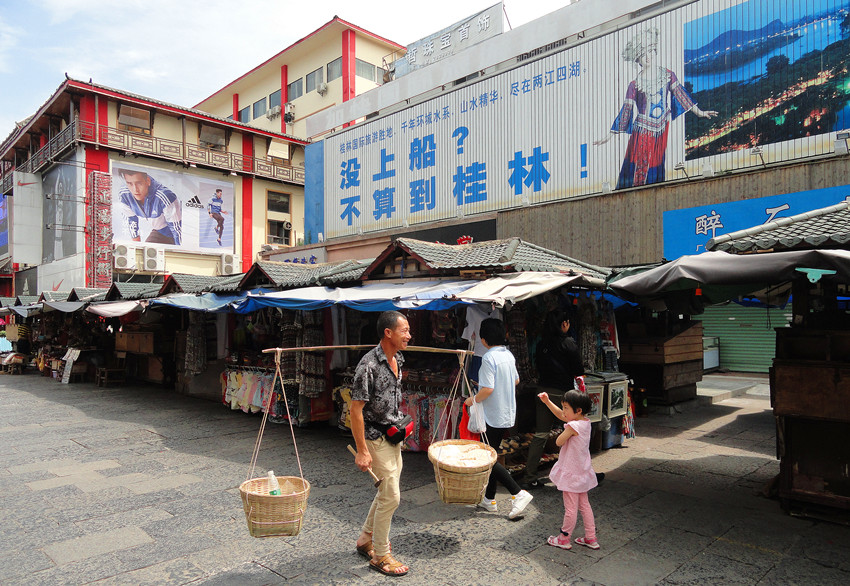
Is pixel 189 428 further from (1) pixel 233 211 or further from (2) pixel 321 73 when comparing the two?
(2) pixel 321 73

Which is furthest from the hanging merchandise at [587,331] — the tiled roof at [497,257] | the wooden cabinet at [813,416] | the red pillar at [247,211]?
the red pillar at [247,211]

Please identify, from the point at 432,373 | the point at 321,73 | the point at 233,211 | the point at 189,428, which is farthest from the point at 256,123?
the point at 432,373

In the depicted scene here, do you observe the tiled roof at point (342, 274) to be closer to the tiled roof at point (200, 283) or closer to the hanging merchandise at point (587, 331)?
the tiled roof at point (200, 283)

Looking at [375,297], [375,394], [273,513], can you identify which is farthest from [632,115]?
[273,513]

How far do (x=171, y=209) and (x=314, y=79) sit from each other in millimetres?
12332

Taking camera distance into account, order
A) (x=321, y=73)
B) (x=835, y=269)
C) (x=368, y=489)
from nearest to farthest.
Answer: (x=835, y=269) < (x=368, y=489) < (x=321, y=73)

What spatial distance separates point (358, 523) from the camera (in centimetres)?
528

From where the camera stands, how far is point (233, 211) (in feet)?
97.0

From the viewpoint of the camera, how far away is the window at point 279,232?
31633 mm

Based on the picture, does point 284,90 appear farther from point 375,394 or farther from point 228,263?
point 375,394

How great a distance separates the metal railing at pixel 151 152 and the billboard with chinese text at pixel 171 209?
0.89m

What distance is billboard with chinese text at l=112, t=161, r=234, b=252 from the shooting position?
25125mm

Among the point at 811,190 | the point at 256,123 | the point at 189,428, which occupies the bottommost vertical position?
the point at 189,428

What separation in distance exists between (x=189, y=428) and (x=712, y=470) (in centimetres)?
872
